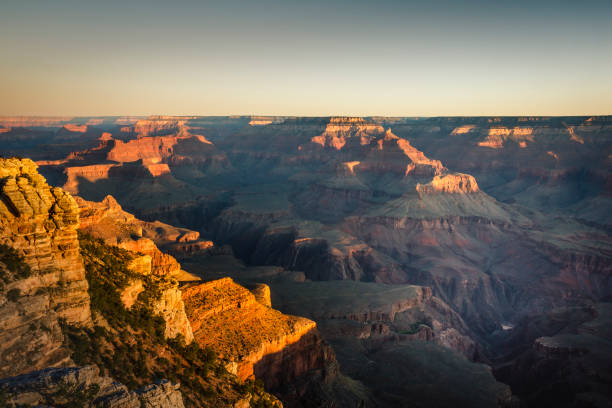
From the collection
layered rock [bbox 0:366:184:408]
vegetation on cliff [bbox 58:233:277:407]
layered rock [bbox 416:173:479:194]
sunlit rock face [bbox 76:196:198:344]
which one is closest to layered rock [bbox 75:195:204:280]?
sunlit rock face [bbox 76:196:198:344]

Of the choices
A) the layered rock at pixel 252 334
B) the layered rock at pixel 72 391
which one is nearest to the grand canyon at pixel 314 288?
the layered rock at pixel 72 391

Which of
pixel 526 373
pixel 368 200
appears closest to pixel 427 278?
pixel 526 373

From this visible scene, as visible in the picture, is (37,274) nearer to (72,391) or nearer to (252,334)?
(72,391)

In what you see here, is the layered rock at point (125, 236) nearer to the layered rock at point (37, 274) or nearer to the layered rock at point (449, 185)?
the layered rock at point (37, 274)

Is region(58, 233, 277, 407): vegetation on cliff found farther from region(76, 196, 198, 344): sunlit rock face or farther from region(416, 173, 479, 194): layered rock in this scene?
region(416, 173, 479, 194): layered rock

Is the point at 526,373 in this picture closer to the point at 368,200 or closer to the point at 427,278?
the point at 427,278

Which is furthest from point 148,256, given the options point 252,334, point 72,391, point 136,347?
point 72,391
